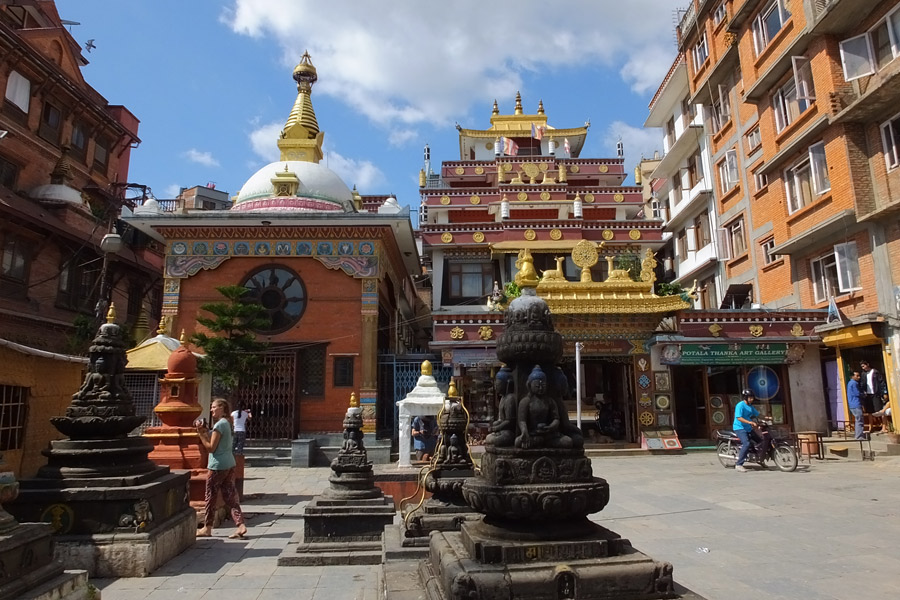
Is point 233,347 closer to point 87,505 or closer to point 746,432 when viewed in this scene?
point 87,505

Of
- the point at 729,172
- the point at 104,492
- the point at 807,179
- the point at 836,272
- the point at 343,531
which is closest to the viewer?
the point at 104,492

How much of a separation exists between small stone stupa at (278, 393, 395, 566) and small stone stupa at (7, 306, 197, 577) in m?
1.52

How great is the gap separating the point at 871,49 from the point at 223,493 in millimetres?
20052

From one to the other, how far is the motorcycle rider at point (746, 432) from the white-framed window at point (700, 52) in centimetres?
2004

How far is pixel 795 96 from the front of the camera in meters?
20.0

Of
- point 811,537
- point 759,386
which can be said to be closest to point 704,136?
point 759,386

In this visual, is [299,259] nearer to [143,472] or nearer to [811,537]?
[143,472]

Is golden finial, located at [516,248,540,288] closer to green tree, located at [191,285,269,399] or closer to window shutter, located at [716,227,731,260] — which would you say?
green tree, located at [191,285,269,399]

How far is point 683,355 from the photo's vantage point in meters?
19.1

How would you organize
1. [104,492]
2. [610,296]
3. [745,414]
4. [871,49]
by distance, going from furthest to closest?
1. [610,296]
2. [871,49]
3. [745,414]
4. [104,492]

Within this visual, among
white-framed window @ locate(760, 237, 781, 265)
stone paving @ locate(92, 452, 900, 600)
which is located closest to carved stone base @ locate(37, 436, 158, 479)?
stone paving @ locate(92, 452, 900, 600)

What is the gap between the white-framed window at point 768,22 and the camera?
2059 cm

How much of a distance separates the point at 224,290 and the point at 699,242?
2228cm

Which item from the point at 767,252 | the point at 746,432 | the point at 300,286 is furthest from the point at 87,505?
the point at 767,252
